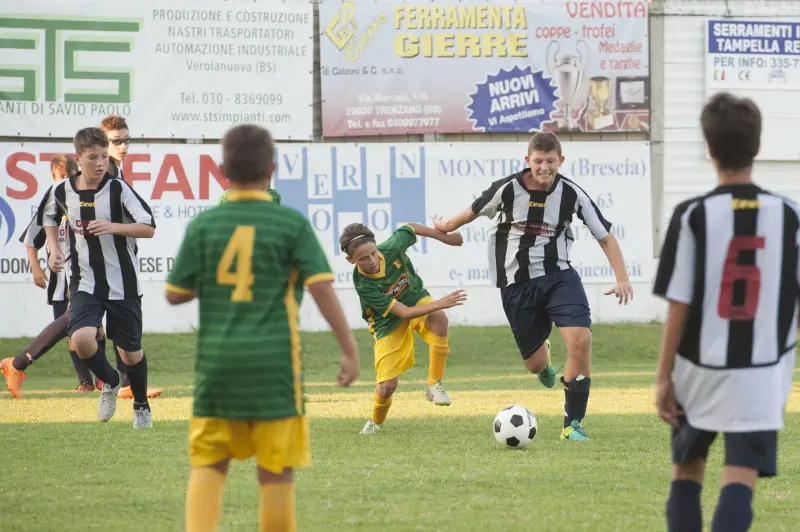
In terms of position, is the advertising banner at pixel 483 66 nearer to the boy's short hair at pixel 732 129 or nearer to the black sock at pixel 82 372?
the black sock at pixel 82 372

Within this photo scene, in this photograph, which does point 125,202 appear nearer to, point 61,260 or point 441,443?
point 61,260

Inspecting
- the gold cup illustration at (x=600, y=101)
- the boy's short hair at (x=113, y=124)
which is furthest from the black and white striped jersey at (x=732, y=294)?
the gold cup illustration at (x=600, y=101)

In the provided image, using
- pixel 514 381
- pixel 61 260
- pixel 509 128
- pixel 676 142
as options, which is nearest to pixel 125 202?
pixel 61 260

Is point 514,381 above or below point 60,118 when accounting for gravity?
below

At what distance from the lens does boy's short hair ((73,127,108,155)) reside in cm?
862

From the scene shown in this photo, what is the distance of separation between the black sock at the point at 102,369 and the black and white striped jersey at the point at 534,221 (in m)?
2.93

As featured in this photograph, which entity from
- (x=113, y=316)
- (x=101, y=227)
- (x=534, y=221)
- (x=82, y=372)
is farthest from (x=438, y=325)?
(x=82, y=372)

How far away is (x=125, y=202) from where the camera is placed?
888 centimetres

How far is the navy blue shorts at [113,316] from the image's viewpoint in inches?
358

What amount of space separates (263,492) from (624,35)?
16.2 m

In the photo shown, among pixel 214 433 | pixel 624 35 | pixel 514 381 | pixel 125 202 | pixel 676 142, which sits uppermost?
pixel 624 35

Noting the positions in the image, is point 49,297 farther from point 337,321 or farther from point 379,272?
point 337,321

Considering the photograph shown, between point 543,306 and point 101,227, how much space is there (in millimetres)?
2995

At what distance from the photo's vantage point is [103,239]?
9055 millimetres
